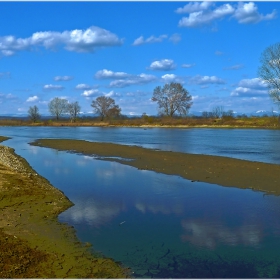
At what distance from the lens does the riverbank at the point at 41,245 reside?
6258 millimetres

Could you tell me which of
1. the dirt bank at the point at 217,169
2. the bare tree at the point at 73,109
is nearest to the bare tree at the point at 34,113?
the bare tree at the point at 73,109

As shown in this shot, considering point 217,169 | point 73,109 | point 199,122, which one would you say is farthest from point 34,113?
point 217,169

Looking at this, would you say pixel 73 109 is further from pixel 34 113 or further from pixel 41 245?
pixel 41 245

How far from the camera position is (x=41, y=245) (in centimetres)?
760

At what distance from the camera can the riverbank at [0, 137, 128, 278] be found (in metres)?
6.26

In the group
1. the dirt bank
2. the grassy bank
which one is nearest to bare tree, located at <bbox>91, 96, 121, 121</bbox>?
the grassy bank

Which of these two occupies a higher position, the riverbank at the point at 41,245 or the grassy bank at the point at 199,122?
the grassy bank at the point at 199,122

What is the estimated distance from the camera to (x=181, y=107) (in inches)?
4131

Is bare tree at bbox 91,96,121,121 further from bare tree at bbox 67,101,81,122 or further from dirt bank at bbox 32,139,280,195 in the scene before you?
dirt bank at bbox 32,139,280,195

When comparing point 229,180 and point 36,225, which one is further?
point 229,180

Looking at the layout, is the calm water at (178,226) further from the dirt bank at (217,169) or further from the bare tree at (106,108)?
the bare tree at (106,108)

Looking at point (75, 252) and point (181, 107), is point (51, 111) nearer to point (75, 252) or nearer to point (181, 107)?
point (181, 107)

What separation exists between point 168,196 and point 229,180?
13.9 feet

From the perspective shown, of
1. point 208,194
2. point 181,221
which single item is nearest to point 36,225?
point 181,221
